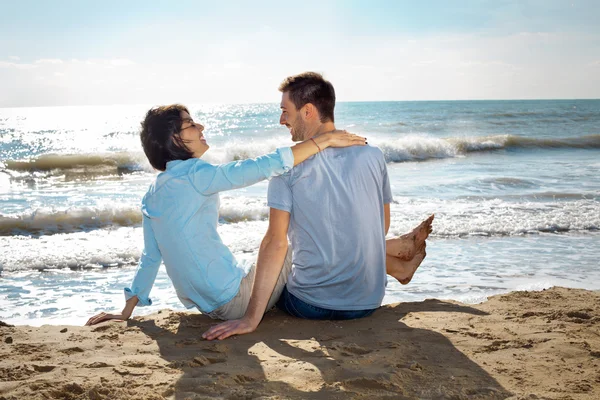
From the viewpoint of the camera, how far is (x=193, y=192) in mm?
2973

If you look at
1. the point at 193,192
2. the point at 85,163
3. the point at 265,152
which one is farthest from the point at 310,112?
the point at 265,152

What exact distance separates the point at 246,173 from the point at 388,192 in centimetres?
99

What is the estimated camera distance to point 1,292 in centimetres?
525

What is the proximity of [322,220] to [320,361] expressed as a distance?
0.79 metres

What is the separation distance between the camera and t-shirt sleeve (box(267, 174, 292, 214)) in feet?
10.2

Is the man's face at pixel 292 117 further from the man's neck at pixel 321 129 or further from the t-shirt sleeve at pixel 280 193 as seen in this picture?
Answer: the t-shirt sleeve at pixel 280 193

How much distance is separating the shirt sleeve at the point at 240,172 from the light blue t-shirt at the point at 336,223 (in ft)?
0.74

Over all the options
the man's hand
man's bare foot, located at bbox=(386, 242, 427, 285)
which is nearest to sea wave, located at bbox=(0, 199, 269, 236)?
man's bare foot, located at bbox=(386, 242, 427, 285)

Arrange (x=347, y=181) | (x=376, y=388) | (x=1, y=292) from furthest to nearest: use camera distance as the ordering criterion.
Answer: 1. (x=1, y=292)
2. (x=347, y=181)
3. (x=376, y=388)

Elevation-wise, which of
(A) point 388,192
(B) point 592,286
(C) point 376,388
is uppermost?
(A) point 388,192

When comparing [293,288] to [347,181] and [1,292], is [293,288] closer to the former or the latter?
[347,181]

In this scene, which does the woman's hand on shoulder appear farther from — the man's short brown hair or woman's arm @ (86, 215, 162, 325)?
woman's arm @ (86, 215, 162, 325)

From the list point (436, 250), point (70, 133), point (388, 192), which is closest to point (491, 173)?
point (436, 250)

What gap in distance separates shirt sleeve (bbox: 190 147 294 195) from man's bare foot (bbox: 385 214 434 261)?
125 cm
